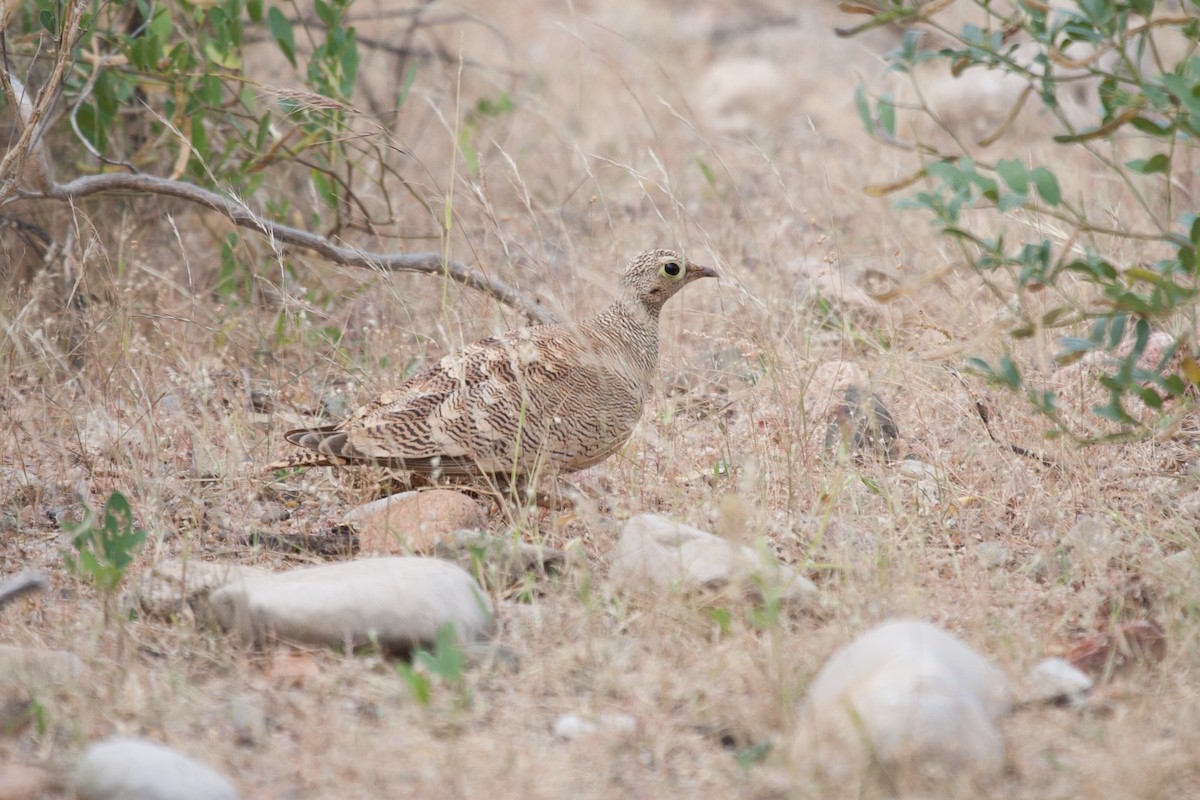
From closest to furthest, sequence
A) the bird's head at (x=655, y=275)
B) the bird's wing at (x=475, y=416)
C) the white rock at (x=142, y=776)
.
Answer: the white rock at (x=142, y=776) < the bird's wing at (x=475, y=416) < the bird's head at (x=655, y=275)

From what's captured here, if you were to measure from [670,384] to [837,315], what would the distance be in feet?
2.89

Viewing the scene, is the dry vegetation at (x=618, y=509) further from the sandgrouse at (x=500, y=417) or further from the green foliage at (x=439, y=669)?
the sandgrouse at (x=500, y=417)

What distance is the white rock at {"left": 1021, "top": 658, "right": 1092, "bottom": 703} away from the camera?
252 cm

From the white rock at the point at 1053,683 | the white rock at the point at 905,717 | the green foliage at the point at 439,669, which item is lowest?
the green foliage at the point at 439,669

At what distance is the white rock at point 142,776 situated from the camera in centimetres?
207

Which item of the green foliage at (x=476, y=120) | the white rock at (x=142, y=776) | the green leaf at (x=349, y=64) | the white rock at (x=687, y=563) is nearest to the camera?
the white rock at (x=142, y=776)

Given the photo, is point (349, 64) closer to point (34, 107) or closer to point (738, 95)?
point (34, 107)

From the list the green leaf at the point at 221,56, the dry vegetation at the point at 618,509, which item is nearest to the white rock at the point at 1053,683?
the dry vegetation at the point at 618,509

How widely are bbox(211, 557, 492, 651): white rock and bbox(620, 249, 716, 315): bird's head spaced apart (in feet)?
4.74

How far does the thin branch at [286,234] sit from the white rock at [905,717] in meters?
2.15

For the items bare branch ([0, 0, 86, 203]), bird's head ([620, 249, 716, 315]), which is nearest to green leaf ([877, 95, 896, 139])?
bird's head ([620, 249, 716, 315])

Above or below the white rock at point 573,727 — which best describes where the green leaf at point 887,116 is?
above

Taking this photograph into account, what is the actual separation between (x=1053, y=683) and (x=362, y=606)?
147cm

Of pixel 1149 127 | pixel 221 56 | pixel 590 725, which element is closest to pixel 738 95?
pixel 221 56
